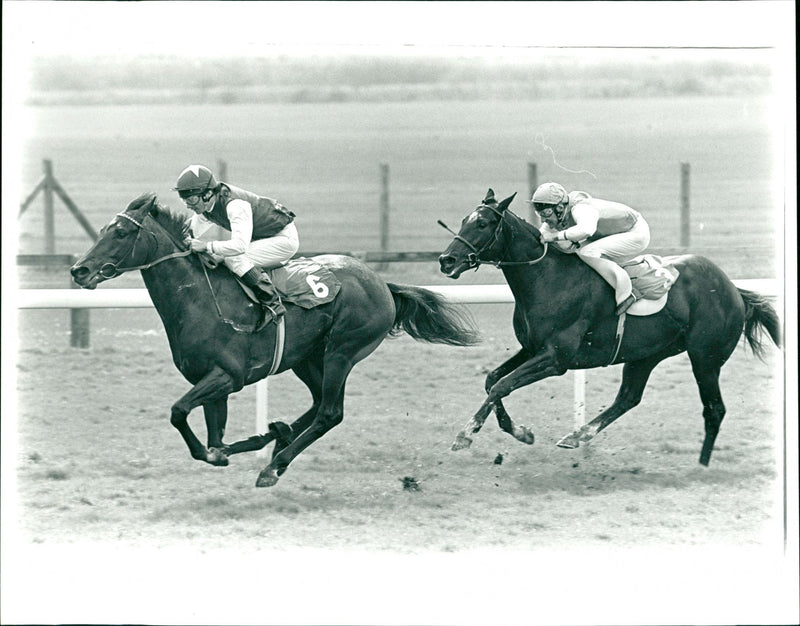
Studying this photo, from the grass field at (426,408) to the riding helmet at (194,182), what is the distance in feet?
5.36

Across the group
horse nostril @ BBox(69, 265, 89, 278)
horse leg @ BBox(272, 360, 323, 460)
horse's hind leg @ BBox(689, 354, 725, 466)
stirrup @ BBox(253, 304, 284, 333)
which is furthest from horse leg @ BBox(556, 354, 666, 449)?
horse nostril @ BBox(69, 265, 89, 278)

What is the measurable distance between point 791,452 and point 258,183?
1041cm

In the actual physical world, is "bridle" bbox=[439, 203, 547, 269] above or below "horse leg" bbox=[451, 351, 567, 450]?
above

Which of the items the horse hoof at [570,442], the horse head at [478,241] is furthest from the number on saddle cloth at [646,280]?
the horse hoof at [570,442]

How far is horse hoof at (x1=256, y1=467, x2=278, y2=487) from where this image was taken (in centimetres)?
662

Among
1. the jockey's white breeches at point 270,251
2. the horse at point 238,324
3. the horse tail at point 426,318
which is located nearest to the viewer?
the horse at point 238,324

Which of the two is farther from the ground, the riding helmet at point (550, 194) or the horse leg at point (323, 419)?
the riding helmet at point (550, 194)

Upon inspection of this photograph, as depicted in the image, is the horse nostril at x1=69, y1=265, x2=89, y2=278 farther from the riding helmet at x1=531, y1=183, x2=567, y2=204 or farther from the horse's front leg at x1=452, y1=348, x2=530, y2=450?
the riding helmet at x1=531, y1=183, x2=567, y2=204

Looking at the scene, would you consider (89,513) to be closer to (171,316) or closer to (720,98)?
(171,316)

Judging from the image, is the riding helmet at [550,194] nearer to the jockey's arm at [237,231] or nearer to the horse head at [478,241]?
the horse head at [478,241]

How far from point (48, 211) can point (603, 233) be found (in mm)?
6340

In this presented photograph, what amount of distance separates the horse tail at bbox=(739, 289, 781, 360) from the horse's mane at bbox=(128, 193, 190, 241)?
3.34m

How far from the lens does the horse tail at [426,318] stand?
7.05 meters

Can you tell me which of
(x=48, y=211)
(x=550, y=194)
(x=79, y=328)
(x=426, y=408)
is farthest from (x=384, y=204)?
(x=550, y=194)
